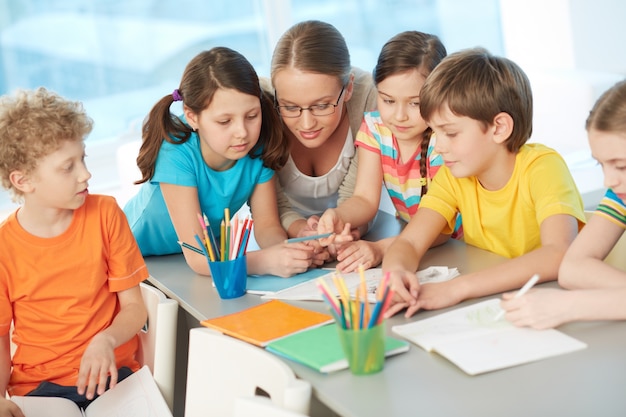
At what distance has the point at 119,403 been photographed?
1634 millimetres

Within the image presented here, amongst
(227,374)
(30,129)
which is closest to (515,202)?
(227,374)

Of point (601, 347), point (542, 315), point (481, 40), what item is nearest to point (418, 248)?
point (542, 315)

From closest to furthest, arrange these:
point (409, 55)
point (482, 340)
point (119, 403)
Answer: point (482, 340)
point (119, 403)
point (409, 55)

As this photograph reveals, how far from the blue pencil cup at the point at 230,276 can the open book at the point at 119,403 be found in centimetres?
23

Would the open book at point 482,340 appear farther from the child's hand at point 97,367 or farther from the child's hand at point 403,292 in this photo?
Answer: the child's hand at point 97,367

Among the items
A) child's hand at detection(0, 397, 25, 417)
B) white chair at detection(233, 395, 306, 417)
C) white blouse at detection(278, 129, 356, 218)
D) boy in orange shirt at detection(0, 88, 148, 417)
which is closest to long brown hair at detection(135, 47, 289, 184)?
white blouse at detection(278, 129, 356, 218)

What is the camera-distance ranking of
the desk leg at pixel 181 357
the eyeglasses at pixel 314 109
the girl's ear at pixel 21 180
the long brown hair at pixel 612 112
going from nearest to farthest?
1. the long brown hair at pixel 612 112
2. the girl's ear at pixel 21 180
3. the eyeglasses at pixel 314 109
4. the desk leg at pixel 181 357

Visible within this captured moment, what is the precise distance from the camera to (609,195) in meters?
1.51

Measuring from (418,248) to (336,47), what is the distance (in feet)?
1.96

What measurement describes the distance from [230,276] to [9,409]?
0.50 metres

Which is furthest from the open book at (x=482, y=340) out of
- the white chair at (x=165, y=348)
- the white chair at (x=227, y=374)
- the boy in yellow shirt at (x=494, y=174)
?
the white chair at (x=165, y=348)

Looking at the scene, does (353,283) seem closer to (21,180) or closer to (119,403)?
(119,403)

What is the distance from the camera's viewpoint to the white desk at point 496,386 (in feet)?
3.59

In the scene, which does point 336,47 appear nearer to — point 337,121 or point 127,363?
point 337,121
